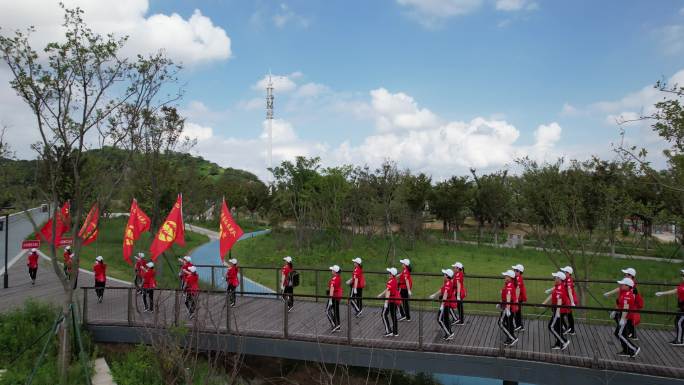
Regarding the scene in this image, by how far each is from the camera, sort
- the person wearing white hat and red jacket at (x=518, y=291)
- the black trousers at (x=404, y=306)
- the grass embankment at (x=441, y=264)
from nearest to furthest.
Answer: the person wearing white hat and red jacket at (x=518, y=291)
the black trousers at (x=404, y=306)
the grass embankment at (x=441, y=264)

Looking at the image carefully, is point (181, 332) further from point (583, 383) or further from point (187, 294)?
point (583, 383)

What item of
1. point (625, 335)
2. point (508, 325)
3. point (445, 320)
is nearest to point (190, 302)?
point (445, 320)

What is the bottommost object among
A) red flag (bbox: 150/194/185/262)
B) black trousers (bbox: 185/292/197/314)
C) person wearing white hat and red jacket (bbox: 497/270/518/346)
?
black trousers (bbox: 185/292/197/314)

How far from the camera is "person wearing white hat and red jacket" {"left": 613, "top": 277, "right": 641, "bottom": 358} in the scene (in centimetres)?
867

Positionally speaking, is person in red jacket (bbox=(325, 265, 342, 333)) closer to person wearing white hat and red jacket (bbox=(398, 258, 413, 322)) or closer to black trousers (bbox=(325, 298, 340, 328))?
black trousers (bbox=(325, 298, 340, 328))

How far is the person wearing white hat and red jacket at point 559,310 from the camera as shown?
9.34m

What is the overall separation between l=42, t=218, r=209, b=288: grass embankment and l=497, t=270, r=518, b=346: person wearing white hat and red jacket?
11.3 meters

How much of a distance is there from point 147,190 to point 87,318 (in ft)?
44.7

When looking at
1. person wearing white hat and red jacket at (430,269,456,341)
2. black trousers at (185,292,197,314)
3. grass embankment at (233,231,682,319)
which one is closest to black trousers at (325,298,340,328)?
person wearing white hat and red jacket at (430,269,456,341)

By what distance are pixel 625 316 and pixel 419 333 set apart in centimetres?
368

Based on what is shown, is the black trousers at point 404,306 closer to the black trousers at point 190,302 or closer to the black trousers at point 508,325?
the black trousers at point 508,325

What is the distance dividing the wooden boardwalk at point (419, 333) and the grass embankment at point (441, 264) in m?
3.37

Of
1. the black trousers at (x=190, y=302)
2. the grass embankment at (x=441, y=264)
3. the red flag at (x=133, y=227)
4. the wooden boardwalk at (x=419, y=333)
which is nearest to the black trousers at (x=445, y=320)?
the wooden boardwalk at (x=419, y=333)

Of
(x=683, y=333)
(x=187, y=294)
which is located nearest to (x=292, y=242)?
(x=187, y=294)
